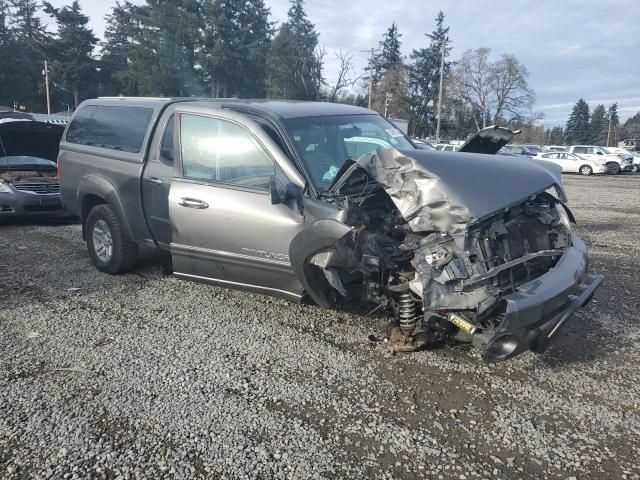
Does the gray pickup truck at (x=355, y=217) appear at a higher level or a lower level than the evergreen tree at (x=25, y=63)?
lower

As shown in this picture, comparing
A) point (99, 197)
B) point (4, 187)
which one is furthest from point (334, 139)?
point (4, 187)

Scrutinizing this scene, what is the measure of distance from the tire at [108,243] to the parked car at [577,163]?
1099 inches

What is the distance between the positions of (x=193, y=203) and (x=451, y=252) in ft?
7.55

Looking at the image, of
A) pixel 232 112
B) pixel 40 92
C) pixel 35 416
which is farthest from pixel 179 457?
pixel 40 92

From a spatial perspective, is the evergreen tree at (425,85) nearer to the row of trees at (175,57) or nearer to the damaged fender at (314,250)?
the row of trees at (175,57)

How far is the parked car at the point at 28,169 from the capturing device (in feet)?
27.2

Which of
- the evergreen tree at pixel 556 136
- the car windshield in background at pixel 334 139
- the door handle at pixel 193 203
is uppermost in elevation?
the evergreen tree at pixel 556 136

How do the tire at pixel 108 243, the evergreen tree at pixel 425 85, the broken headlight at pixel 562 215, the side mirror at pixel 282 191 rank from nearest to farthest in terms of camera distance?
the side mirror at pixel 282 191 < the broken headlight at pixel 562 215 < the tire at pixel 108 243 < the evergreen tree at pixel 425 85

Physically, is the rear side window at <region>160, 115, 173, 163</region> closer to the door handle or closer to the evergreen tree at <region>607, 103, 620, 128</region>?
the door handle

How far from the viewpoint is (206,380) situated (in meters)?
3.28

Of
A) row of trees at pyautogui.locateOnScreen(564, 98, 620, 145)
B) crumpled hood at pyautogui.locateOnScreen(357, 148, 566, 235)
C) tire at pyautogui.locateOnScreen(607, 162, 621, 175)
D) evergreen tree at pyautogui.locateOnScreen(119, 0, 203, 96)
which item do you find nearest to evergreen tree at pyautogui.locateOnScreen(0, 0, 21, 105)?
evergreen tree at pyautogui.locateOnScreen(119, 0, 203, 96)

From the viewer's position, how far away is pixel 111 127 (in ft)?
18.1

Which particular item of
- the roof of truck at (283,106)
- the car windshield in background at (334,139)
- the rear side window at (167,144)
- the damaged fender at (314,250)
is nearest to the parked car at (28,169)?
the roof of truck at (283,106)

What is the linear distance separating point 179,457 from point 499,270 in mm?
2132
